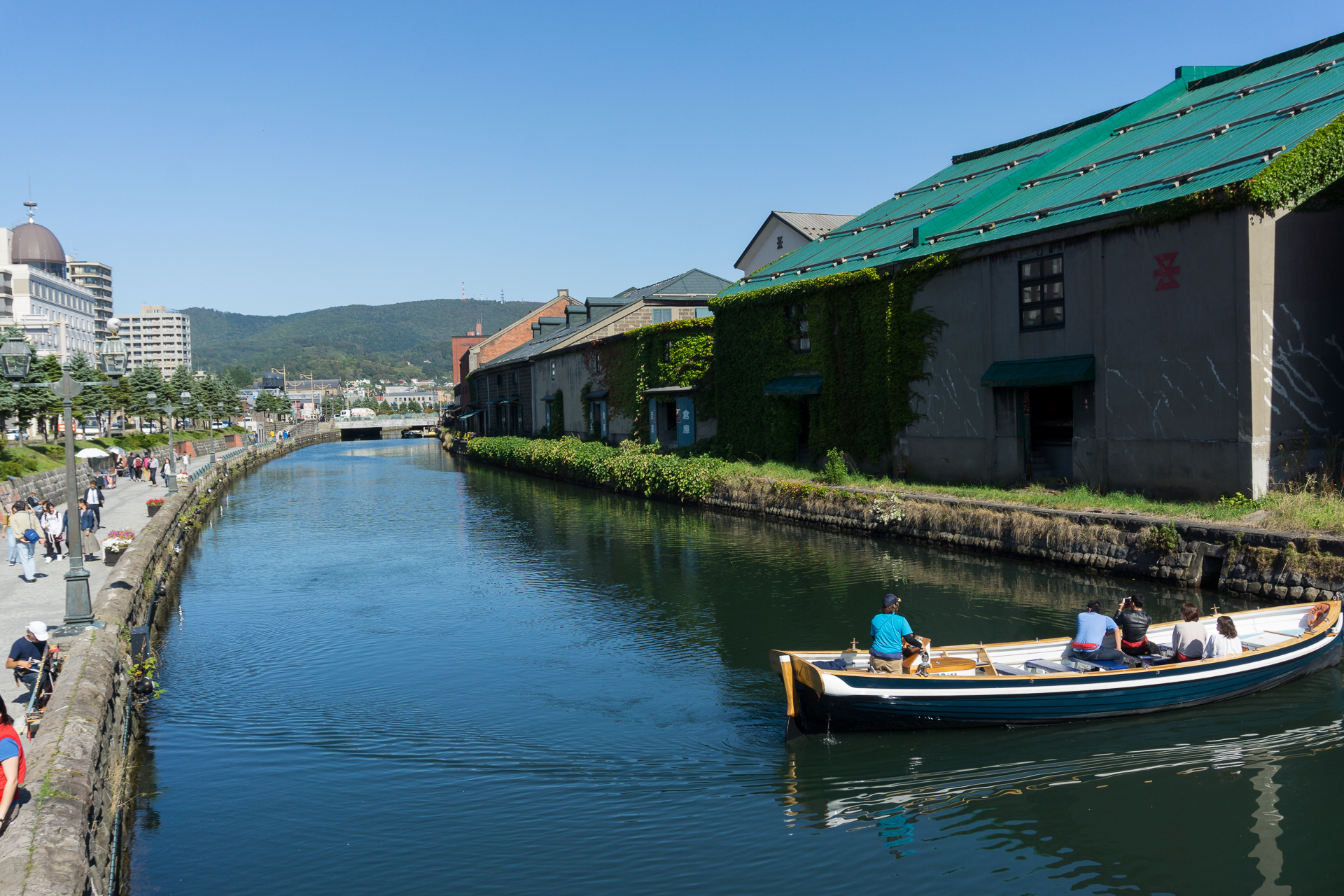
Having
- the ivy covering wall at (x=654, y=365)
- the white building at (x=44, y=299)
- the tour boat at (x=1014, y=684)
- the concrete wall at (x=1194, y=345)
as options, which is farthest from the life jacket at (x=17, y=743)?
the white building at (x=44, y=299)

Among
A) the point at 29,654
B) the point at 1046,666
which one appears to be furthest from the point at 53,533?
the point at 1046,666

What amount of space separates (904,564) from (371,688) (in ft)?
44.4

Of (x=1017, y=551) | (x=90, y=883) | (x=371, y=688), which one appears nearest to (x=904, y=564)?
(x=1017, y=551)

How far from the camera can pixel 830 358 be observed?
34594mm

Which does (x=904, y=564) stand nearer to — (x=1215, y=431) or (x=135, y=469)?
(x=1215, y=431)

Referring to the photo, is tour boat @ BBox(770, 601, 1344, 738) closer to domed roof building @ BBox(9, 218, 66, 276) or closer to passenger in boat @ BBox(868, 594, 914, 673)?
passenger in boat @ BBox(868, 594, 914, 673)

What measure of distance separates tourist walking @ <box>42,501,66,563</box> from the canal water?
14.8 ft

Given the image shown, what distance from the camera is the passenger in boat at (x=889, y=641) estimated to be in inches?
498

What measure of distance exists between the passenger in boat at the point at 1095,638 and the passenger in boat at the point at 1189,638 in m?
0.75

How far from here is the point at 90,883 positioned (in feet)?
26.2

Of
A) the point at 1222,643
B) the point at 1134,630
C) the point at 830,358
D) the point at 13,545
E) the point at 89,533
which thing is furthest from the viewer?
the point at 830,358

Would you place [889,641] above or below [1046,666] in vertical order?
above

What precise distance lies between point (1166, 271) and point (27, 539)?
2509cm

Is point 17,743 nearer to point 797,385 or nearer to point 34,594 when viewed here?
point 34,594
